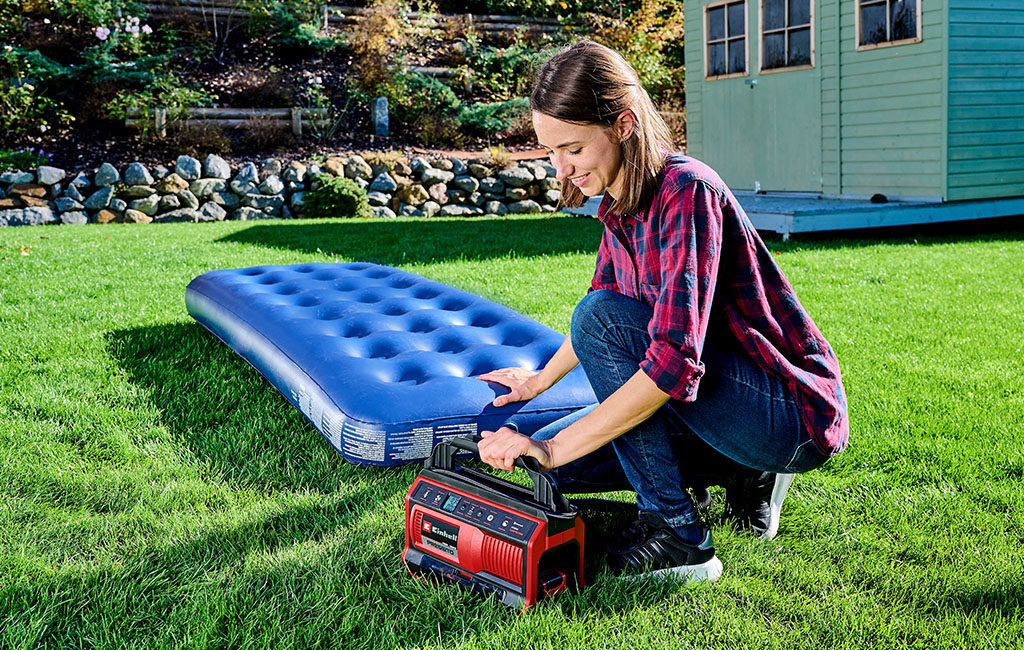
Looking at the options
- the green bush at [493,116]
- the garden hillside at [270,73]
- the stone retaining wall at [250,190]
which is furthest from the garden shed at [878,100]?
the garden hillside at [270,73]

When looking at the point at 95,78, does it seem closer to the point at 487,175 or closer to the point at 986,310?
the point at 487,175

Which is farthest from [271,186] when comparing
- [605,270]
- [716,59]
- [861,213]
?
[605,270]

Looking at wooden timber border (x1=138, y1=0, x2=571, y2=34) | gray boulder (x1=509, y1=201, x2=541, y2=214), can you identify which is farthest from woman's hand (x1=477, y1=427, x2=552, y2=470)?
wooden timber border (x1=138, y1=0, x2=571, y2=34)

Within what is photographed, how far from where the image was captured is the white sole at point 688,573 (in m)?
2.10

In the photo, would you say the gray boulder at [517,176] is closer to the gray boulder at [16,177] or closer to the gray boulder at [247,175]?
the gray boulder at [247,175]

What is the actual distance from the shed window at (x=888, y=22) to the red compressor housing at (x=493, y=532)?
326 inches

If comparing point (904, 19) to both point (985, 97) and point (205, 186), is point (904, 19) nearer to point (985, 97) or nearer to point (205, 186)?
point (985, 97)

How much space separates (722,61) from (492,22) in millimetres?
7473

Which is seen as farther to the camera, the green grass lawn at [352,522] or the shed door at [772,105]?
the shed door at [772,105]

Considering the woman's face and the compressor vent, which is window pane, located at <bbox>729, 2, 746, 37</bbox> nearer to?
the woman's face

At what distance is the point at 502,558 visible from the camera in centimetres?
197

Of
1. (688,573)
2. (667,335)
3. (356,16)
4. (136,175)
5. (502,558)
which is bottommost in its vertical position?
(688,573)

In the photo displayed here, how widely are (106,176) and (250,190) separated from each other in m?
1.64

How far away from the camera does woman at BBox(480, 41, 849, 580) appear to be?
189 cm
